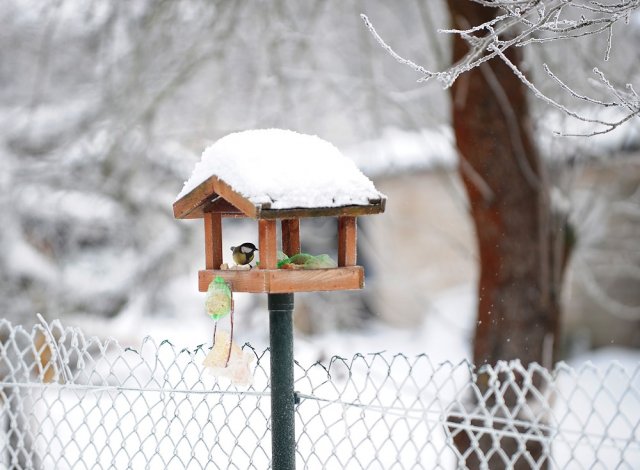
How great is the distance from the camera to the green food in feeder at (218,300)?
2.56 m

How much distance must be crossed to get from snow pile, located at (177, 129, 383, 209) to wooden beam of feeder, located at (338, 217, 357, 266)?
177 millimetres

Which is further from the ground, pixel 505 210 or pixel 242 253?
pixel 242 253

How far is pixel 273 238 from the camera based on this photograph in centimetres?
255

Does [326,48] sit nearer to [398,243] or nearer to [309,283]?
[398,243]

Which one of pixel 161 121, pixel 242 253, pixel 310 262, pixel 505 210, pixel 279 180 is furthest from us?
pixel 161 121

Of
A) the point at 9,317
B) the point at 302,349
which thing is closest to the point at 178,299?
the point at 302,349

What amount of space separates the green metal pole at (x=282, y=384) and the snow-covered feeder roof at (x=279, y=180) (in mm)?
337

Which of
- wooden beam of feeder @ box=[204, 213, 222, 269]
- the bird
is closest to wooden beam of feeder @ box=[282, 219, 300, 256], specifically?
the bird

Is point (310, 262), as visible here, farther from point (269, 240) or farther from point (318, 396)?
point (318, 396)

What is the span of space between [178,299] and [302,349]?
1736 millimetres

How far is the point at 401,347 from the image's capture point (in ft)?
38.6

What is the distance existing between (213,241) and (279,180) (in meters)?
0.48

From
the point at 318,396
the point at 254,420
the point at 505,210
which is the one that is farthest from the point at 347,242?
the point at 254,420

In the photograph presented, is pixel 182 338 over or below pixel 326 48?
below
